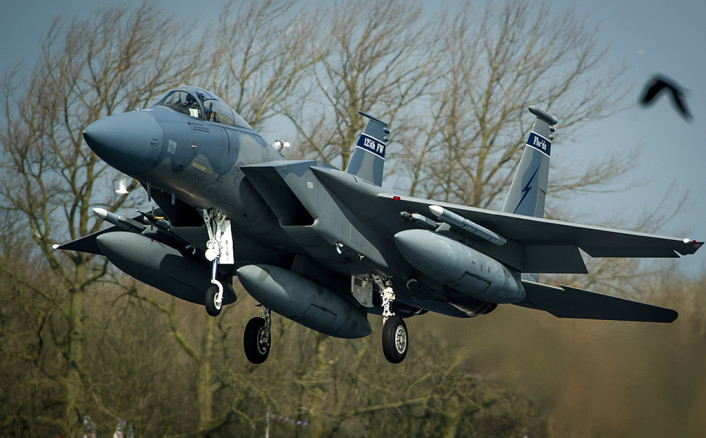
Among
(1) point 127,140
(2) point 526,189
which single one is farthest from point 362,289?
(1) point 127,140

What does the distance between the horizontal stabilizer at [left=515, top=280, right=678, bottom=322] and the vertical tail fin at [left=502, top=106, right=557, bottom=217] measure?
135 centimetres

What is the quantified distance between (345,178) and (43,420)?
15496mm

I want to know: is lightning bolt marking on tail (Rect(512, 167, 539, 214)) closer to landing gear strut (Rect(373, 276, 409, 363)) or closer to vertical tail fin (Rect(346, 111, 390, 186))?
vertical tail fin (Rect(346, 111, 390, 186))

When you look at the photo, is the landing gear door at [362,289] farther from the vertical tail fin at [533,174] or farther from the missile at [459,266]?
the vertical tail fin at [533,174]

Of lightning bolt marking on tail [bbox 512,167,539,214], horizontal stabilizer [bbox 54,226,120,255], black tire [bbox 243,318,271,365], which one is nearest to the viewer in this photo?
black tire [bbox 243,318,271,365]

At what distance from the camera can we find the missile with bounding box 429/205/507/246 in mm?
9547

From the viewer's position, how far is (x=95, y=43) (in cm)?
2244

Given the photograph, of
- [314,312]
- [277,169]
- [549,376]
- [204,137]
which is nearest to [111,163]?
[204,137]

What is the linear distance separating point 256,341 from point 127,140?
377 centimetres

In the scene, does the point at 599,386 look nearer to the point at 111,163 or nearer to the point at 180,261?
the point at 180,261

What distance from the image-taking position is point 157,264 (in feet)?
35.1

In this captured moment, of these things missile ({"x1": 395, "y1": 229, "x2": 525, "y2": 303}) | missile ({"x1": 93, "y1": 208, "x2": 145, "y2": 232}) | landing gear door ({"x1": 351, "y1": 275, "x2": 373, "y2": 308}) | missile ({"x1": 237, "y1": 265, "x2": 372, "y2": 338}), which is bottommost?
missile ({"x1": 237, "y1": 265, "x2": 372, "y2": 338})

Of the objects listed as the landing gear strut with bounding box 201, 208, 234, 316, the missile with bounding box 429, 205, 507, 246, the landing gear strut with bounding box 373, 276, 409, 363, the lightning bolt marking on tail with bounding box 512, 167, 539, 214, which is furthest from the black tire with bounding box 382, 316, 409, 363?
the lightning bolt marking on tail with bounding box 512, 167, 539, 214

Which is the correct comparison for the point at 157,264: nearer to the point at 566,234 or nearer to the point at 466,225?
the point at 466,225
